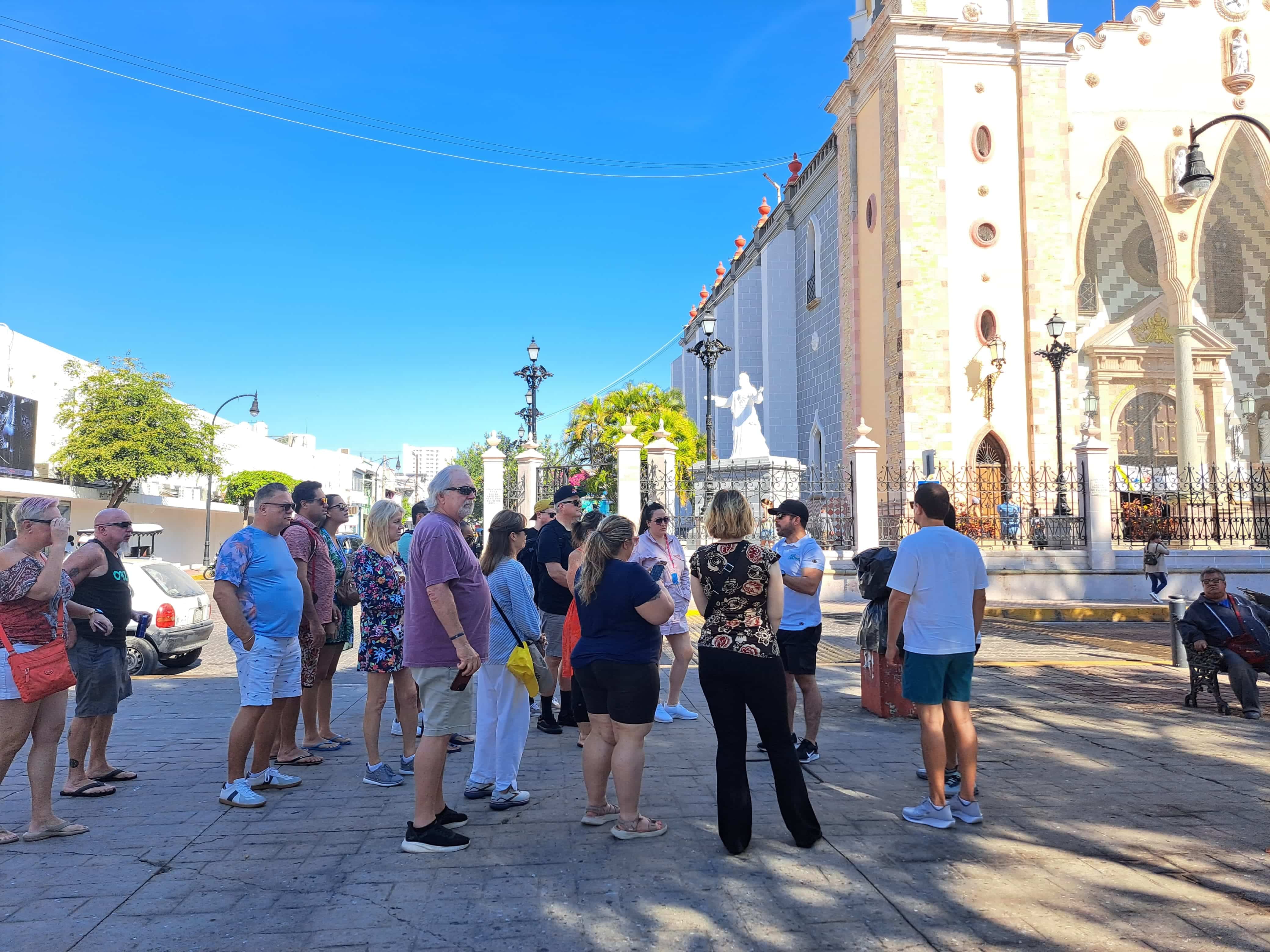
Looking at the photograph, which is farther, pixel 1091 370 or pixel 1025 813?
pixel 1091 370

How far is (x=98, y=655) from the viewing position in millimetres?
4996

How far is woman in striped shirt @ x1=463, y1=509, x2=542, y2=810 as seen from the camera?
4.75m

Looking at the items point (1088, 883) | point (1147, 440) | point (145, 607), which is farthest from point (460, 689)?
point (1147, 440)

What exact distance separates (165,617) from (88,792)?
18.0ft

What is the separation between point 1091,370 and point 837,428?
7916 mm

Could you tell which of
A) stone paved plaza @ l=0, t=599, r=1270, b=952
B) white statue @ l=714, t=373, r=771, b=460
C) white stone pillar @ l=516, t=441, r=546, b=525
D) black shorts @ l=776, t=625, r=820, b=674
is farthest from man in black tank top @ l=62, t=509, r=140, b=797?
white statue @ l=714, t=373, r=771, b=460

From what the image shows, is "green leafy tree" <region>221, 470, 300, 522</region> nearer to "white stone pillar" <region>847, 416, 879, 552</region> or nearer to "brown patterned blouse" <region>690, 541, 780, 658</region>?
"white stone pillar" <region>847, 416, 879, 552</region>

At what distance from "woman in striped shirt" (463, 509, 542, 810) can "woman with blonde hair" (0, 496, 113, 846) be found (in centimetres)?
207

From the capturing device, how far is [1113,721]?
672 centimetres

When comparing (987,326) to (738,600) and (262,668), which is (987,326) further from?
(262,668)

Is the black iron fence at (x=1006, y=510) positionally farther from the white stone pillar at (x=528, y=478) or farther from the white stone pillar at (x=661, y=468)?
the white stone pillar at (x=528, y=478)

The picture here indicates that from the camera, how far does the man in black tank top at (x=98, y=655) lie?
4.89m

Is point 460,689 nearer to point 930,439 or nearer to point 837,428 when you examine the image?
point 930,439

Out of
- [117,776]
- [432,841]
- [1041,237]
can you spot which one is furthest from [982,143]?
[117,776]
